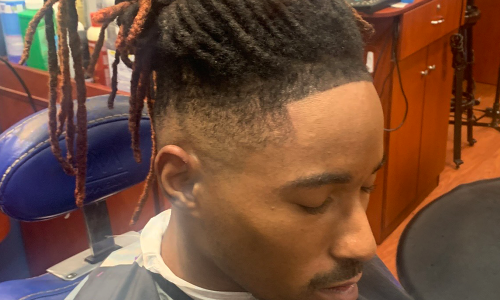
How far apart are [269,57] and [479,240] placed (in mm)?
489

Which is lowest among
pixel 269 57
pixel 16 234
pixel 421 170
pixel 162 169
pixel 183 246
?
pixel 421 170

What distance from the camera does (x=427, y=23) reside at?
6.64ft

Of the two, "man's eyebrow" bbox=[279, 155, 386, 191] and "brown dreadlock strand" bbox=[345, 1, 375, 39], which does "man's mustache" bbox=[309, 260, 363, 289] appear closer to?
"man's eyebrow" bbox=[279, 155, 386, 191]

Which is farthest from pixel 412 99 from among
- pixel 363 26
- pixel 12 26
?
pixel 12 26

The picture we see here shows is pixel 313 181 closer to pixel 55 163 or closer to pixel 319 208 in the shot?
pixel 319 208

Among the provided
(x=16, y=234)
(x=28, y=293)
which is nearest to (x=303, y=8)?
(x=28, y=293)

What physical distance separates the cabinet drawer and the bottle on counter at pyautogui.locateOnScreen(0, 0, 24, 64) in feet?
4.48

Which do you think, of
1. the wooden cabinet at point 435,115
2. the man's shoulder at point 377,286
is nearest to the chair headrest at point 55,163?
the man's shoulder at point 377,286

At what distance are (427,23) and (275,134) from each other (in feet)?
5.24

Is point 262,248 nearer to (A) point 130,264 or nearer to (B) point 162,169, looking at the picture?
(B) point 162,169

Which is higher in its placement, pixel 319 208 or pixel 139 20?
pixel 139 20

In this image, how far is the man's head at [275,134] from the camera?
2.12 ft

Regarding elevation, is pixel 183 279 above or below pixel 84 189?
below

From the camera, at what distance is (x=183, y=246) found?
2.72 ft
